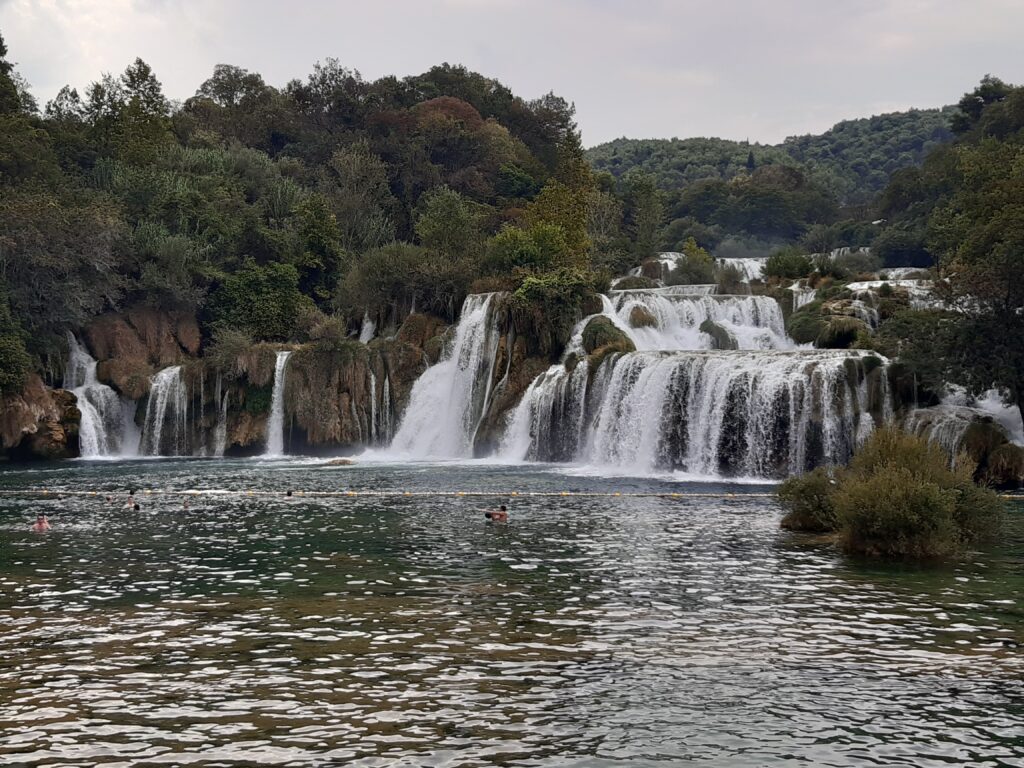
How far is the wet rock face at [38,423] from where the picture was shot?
4919 centimetres

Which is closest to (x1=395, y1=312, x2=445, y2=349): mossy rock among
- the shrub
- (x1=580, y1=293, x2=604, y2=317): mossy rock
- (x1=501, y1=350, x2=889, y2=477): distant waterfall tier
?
(x1=580, y1=293, x2=604, y2=317): mossy rock

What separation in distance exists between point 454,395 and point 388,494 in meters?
19.0

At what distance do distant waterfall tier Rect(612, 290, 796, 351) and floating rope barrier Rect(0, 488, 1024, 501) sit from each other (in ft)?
62.5

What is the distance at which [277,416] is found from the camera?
53469 mm

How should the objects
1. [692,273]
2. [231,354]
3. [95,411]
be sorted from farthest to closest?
[692,273] → [231,354] → [95,411]

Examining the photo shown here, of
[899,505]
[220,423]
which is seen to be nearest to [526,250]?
[220,423]

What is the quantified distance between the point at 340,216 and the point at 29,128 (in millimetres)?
22111

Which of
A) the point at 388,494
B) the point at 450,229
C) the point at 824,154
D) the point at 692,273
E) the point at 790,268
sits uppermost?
the point at 824,154

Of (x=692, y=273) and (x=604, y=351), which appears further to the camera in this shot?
(x=692, y=273)

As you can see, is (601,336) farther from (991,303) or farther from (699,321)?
(991,303)

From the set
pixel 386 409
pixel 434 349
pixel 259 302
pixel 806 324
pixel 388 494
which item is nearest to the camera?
pixel 388 494

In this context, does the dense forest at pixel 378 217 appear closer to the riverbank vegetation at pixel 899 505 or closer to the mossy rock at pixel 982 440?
the mossy rock at pixel 982 440

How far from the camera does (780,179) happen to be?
116875 mm

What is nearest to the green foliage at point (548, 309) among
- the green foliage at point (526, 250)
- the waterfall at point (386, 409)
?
the green foliage at point (526, 250)
